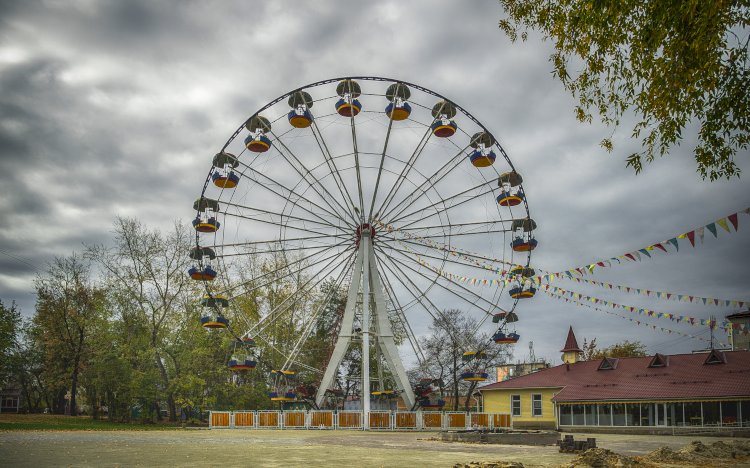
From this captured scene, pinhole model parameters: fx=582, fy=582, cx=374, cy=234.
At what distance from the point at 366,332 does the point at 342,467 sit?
1890cm

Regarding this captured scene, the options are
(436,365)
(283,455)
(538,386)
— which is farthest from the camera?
(436,365)

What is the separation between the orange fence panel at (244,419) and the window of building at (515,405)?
1856 centimetres

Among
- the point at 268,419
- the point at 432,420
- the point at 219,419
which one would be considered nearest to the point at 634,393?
the point at 432,420

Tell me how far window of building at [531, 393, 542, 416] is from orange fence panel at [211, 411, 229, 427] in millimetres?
20498

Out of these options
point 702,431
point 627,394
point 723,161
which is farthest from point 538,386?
point 723,161

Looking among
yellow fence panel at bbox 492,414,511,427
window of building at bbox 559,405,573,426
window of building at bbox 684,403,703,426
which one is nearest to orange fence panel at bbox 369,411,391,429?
yellow fence panel at bbox 492,414,511,427

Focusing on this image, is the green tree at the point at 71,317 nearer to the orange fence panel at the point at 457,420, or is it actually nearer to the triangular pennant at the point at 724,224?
the orange fence panel at the point at 457,420

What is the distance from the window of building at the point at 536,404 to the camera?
39.8 metres

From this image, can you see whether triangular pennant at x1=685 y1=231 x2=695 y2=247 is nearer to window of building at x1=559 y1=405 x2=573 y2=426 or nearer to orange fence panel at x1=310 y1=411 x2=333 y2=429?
orange fence panel at x1=310 y1=411 x2=333 y2=429

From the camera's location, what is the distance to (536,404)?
131ft

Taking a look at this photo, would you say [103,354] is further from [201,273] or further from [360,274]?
[360,274]

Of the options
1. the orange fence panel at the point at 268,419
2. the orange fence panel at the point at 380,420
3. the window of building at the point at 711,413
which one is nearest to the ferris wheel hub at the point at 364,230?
the orange fence panel at the point at 380,420

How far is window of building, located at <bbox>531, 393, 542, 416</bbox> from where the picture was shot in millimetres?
39781

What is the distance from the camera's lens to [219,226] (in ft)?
94.8
